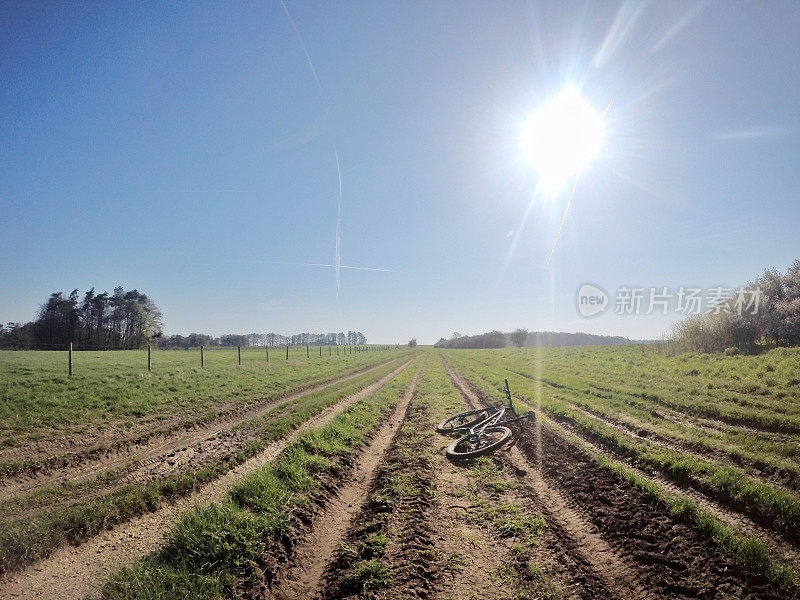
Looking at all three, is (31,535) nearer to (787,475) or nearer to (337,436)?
(337,436)

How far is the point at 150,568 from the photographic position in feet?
15.0

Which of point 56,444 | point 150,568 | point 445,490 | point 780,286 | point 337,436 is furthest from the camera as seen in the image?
point 780,286

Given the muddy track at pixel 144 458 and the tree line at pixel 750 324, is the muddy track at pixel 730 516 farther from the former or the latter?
the tree line at pixel 750 324

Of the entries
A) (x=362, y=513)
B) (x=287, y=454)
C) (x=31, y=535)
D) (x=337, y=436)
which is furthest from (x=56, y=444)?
(x=362, y=513)

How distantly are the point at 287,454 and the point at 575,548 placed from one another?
6.66 meters

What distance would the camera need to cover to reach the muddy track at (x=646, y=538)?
437cm

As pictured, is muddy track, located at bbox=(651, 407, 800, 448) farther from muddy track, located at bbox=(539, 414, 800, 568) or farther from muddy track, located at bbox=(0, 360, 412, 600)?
muddy track, located at bbox=(0, 360, 412, 600)

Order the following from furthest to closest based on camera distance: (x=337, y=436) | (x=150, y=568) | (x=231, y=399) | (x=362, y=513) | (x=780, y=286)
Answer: (x=780, y=286), (x=231, y=399), (x=337, y=436), (x=362, y=513), (x=150, y=568)

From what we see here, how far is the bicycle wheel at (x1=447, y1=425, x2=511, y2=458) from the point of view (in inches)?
379

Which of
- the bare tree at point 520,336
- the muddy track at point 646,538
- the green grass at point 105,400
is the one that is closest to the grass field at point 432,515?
the muddy track at point 646,538

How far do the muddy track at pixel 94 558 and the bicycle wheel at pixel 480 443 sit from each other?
232 inches

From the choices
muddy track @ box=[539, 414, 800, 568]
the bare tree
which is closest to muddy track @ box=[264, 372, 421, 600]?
muddy track @ box=[539, 414, 800, 568]

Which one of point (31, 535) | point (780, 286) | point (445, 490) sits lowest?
point (445, 490)

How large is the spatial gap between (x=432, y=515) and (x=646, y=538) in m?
3.42
